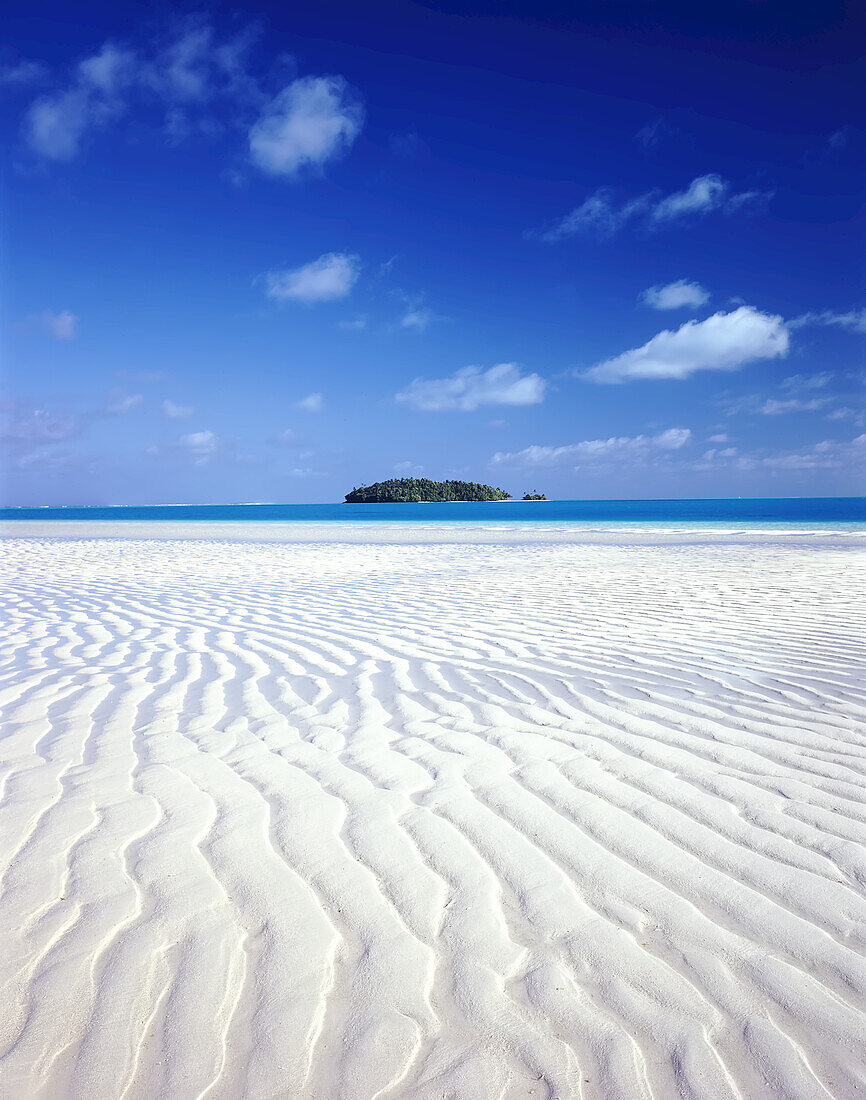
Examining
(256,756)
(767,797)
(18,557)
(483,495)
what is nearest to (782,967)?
(767,797)

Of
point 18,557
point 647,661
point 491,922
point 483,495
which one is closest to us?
point 491,922

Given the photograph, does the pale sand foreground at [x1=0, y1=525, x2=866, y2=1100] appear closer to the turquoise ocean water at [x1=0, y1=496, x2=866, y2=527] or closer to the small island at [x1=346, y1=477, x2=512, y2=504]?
the turquoise ocean water at [x1=0, y1=496, x2=866, y2=527]

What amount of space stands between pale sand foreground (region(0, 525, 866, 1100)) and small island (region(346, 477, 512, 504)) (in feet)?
333

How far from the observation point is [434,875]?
2.28m

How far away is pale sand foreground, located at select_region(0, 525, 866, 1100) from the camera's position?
159 cm

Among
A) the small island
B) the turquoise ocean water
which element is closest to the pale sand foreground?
the turquoise ocean water

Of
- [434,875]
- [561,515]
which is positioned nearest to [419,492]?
[561,515]

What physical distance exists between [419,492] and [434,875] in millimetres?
106961

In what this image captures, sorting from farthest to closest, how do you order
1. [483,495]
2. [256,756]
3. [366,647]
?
[483,495] < [366,647] < [256,756]

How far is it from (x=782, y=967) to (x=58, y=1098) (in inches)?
69.1

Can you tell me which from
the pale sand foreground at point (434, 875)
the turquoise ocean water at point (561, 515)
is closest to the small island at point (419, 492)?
the turquoise ocean water at point (561, 515)

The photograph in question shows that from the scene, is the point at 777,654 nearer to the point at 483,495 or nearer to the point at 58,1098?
the point at 58,1098

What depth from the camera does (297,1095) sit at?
58.8 inches

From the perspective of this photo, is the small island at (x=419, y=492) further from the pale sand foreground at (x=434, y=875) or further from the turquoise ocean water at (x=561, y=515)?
the pale sand foreground at (x=434, y=875)
